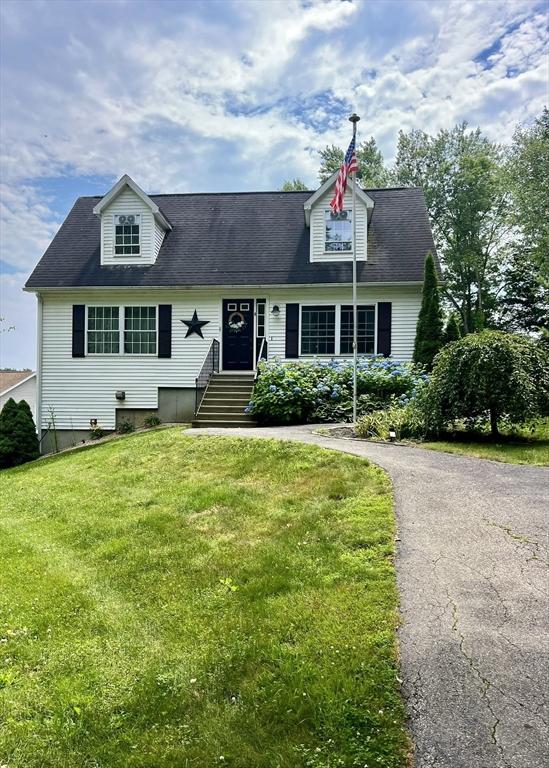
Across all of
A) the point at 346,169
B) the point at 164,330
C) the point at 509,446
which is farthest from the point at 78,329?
the point at 509,446

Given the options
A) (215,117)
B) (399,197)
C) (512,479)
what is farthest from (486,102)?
(512,479)

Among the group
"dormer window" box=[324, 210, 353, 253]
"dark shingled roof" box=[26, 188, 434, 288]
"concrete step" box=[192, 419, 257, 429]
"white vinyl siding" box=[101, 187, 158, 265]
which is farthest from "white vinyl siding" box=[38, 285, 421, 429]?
"concrete step" box=[192, 419, 257, 429]

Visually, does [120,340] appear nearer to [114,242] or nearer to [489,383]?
[114,242]

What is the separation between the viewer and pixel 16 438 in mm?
13609

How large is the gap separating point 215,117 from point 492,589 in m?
17.1

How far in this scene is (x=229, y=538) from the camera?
16.2 feet

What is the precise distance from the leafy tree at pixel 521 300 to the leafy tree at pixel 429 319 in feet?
39.8

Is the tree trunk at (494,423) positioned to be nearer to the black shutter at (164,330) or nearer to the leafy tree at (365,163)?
the black shutter at (164,330)

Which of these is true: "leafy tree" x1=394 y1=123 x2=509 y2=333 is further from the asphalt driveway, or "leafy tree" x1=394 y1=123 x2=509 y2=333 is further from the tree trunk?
the asphalt driveway

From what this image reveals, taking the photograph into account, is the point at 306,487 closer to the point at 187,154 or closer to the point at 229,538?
the point at 229,538

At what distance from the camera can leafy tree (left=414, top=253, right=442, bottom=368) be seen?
13.3 metres

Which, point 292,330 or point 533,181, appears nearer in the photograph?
point 292,330

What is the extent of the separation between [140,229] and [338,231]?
6136 millimetres

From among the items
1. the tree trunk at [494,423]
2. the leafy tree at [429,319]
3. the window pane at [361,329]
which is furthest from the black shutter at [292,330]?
the tree trunk at [494,423]
